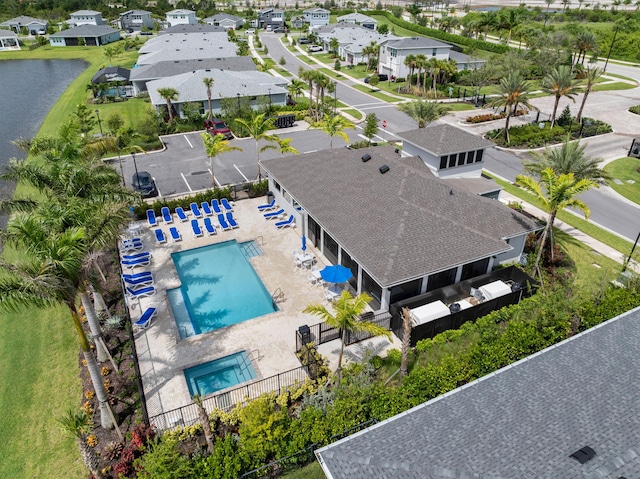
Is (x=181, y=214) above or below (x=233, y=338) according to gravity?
above

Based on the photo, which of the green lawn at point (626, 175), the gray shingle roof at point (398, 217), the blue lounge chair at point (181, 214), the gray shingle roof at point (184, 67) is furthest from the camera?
the gray shingle roof at point (184, 67)

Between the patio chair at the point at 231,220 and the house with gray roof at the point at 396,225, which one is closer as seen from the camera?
the house with gray roof at the point at 396,225

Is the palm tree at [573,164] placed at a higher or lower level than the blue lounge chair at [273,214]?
higher

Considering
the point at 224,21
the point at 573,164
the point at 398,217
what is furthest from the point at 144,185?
the point at 224,21

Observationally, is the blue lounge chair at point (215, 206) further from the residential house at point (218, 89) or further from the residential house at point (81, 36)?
the residential house at point (81, 36)

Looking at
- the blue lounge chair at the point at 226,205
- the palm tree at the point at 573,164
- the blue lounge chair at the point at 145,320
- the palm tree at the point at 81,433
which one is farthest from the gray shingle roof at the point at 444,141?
the palm tree at the point at 81,433

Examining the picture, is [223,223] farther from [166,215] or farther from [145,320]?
[145,320]
